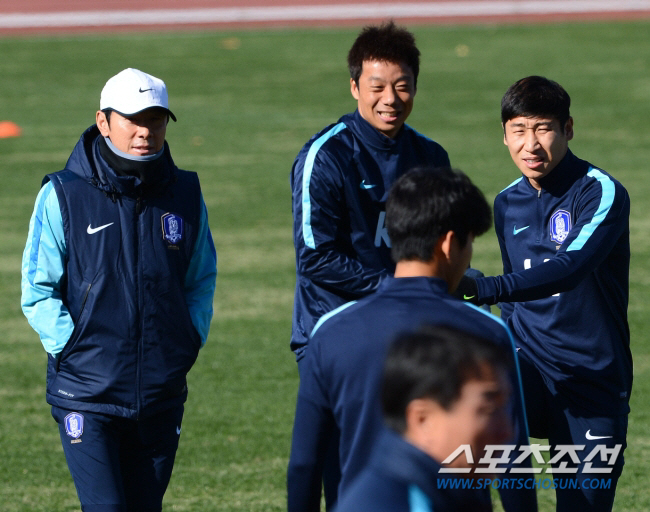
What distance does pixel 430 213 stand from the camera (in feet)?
9.08

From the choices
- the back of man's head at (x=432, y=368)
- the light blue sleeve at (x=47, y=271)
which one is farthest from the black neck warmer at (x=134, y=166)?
the back of man's head at (x=432, y=368)

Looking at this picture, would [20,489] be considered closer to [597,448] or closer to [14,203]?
[597,448]

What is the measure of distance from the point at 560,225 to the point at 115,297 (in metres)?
1.77

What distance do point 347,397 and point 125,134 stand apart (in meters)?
1.85

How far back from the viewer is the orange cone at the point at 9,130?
1674 cm

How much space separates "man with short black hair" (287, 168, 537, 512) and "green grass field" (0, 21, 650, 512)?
3.04 metres

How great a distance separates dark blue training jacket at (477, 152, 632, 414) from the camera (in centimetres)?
413

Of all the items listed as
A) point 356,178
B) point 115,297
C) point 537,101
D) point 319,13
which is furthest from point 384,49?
point 319,13

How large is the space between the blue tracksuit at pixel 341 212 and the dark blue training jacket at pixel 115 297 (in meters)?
0.53

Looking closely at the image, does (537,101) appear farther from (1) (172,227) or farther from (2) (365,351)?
(2) (365,351)

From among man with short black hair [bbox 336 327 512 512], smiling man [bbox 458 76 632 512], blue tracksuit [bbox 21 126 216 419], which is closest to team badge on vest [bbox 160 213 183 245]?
blue tracksuit [bbox 21 126 216 419]

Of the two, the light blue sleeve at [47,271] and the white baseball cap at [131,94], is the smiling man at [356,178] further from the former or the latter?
the light blue sleeve at [47,271]

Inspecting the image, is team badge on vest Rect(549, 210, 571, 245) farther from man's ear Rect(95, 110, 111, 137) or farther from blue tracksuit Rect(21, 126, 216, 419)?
man's ear Rect(95, 110, 111, 137)

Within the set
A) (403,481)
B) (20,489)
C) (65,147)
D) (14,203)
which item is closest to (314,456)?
(403,481)
